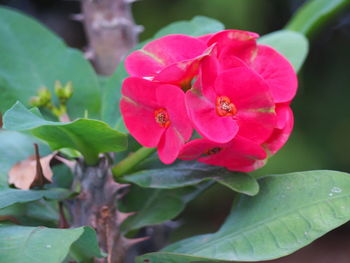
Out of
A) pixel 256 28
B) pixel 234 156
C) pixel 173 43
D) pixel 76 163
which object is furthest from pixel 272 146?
pixel 256 28

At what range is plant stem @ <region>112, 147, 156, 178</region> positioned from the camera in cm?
85

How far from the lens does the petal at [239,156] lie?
77 centimetres

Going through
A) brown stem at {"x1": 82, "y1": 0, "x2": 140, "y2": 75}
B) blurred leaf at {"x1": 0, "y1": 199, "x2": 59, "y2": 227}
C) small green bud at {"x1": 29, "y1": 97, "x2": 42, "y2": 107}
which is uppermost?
brown stem at {"x1": 82, "y1": 0, "x2": 140, "y2": 75}

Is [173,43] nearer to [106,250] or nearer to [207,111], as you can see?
[207,111]

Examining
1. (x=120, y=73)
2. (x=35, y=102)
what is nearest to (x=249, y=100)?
(x=120, y=73)

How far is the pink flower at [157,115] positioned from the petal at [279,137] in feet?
0.52

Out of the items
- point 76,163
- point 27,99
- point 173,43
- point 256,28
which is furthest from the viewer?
point 256,28

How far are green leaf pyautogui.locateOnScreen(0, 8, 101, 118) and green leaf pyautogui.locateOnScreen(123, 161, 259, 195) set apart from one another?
0.25m

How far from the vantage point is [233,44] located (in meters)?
0.81

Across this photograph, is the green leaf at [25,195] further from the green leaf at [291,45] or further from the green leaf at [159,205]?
the green leaf at [291,45]

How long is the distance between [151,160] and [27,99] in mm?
286

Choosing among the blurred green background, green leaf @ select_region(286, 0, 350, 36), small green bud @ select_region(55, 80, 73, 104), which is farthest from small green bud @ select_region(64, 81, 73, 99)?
the blurred green background

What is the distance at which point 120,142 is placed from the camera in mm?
833

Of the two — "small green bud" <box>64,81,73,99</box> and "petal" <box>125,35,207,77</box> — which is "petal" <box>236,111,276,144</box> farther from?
"small green bud" <box>64,81,73,99</box>
